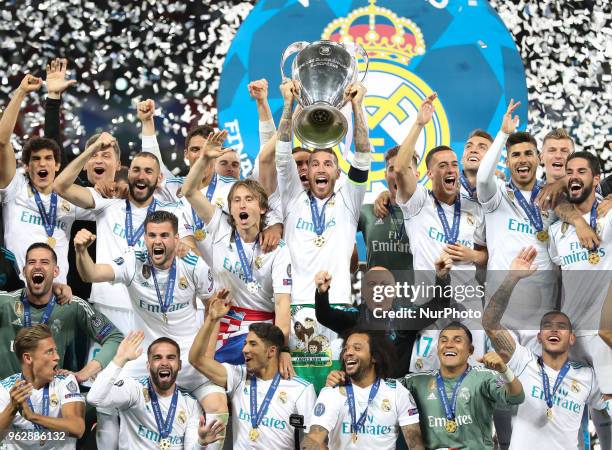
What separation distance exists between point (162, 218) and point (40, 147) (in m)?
0.94

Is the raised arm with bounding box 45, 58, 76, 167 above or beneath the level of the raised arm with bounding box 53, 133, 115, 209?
above

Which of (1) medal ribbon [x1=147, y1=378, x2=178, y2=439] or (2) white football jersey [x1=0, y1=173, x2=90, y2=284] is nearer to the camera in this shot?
(1) medal ribbon [x1=147, y1=378, x2=178, y2=439]

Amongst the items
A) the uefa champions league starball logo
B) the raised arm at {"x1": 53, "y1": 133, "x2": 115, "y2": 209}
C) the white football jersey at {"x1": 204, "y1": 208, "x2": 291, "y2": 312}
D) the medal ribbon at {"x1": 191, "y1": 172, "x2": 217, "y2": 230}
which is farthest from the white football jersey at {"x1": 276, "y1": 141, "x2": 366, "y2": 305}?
the uefa champions league starball logo

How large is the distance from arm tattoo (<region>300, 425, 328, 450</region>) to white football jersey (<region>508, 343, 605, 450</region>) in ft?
3.52

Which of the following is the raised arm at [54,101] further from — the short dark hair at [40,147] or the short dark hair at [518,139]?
the short dark hair at [518,139]

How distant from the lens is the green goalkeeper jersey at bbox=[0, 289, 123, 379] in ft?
22.0

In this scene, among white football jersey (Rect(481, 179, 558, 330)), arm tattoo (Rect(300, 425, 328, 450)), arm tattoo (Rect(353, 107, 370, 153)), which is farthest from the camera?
white football jersey (Rect(481, 179, 558, 330))

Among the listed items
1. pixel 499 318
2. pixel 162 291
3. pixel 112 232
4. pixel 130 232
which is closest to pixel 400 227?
pixel 499 318

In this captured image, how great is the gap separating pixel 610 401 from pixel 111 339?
2625 mm

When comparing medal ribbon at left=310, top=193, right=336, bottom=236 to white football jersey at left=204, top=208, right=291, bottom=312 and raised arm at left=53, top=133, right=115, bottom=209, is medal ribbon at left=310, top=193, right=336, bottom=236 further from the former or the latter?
raised arm at left=53, top=133, right=115, bottom=209

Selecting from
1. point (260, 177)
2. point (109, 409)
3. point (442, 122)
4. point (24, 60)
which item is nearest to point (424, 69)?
point (442, 122)

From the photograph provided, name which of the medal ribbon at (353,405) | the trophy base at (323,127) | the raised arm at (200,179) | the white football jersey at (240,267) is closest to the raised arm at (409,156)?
the trophy base at (323,127)

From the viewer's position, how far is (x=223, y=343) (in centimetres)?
677

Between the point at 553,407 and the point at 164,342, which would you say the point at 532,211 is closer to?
the point at 553,407
